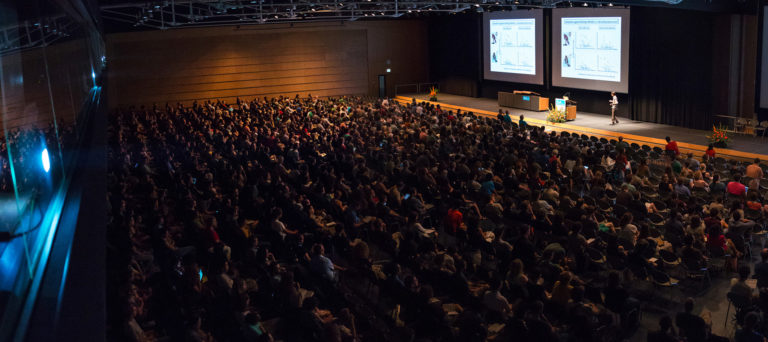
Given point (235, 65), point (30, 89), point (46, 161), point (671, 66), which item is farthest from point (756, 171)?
point (235, 65)

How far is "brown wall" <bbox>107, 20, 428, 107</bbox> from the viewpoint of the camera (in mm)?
31812

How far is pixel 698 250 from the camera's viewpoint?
28.9ft

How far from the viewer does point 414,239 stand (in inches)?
383

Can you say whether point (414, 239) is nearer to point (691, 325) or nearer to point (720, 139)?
point (691, 325)

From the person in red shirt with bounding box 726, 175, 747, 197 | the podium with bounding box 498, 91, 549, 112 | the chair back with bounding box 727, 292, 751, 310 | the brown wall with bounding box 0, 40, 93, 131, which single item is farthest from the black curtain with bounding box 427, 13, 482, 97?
the brown wall with bounding box 0, 40, 93, 131

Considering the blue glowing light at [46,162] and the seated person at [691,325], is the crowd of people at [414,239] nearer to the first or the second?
the seated person at [691,325]

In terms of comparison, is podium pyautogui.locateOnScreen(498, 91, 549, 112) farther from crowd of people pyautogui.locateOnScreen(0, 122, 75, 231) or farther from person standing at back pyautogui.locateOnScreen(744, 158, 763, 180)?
crowd of people pyautogui.locateOnScreen(0, 122, 75, 231)

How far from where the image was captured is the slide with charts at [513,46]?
1168 inches

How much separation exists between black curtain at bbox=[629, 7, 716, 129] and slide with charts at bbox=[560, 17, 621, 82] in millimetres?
775

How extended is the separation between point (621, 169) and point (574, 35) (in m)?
14.0

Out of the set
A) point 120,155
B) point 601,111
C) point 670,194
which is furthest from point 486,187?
point 601,111

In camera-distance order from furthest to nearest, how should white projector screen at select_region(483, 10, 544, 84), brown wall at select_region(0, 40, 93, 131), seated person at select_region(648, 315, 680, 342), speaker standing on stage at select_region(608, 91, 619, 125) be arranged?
white projector screen at select_region(483, 10, 544, 84) < speaker standing on stage at select_region(608, 91, 619, 125) < seated person at select_region(648, 315, 680, 342) < brown wall at select_region(0, 40, 93, 131)

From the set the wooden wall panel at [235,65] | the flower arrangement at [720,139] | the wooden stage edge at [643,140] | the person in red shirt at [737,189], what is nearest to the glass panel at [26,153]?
the person in red shirt at [737,189]

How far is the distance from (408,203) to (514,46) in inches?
836
